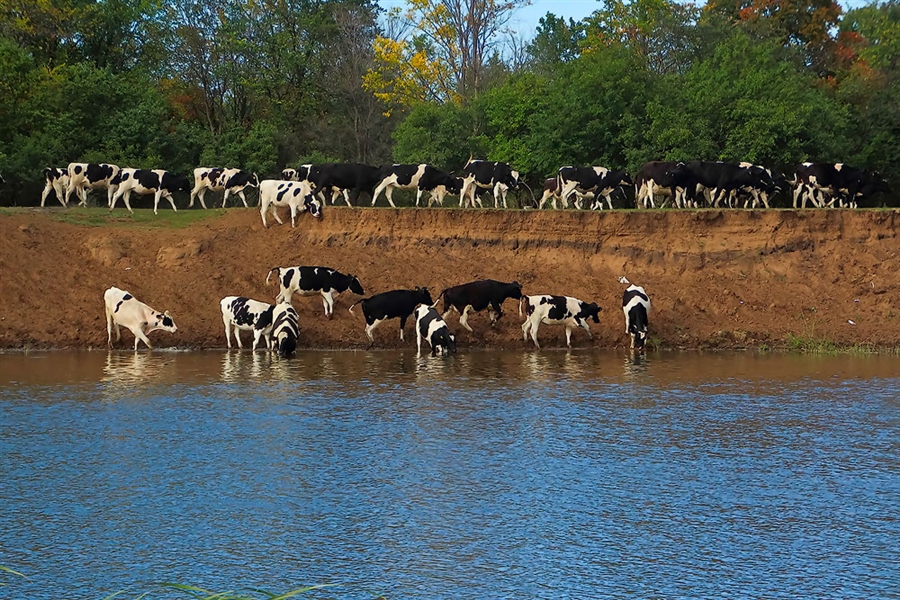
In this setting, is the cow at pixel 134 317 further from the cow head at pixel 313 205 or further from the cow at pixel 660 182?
the cow at pixel 660 182

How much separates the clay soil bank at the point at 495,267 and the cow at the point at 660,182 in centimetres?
251

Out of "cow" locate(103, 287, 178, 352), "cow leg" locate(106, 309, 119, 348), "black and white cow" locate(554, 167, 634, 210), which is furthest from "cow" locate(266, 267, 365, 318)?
"black and white cow" locate(554, 167, 634, 210)

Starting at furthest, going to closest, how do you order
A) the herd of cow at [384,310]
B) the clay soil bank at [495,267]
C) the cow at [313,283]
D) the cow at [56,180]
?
the cow at [56,180], the cow at [313,283], the clay soil bank at [495,267], the herd of cow at [384,310]

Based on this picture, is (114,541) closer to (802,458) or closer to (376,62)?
(802,458)

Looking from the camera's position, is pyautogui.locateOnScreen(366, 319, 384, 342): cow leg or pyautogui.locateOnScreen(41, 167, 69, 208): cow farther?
pyautogui.locateOnScreen(41, 167, 69, 208): cow

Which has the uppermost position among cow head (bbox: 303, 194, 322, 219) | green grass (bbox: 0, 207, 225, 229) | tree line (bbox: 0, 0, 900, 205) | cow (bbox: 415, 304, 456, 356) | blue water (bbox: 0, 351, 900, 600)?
tree line (bbox: 0, 0, 900, 205)

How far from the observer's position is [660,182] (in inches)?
1332

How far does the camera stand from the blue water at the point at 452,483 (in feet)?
36.1

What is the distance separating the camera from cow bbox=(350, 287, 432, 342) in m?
26.6

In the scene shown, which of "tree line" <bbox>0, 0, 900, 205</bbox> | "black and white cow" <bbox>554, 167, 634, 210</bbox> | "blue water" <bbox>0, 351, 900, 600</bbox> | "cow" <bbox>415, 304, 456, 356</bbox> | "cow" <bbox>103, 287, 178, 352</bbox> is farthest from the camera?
"tree line" <bbox>0, 0, 900, 205</bbox>

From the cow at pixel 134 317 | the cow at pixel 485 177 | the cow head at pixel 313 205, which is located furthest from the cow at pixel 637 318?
the cow at pixel 134 317

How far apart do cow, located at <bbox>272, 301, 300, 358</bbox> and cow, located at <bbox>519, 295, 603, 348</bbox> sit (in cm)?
470

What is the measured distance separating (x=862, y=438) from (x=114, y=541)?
9531 millimetres

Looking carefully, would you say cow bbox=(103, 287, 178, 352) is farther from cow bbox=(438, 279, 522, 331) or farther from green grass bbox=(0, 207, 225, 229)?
cow bbox=(438, 279, 522, 331)
